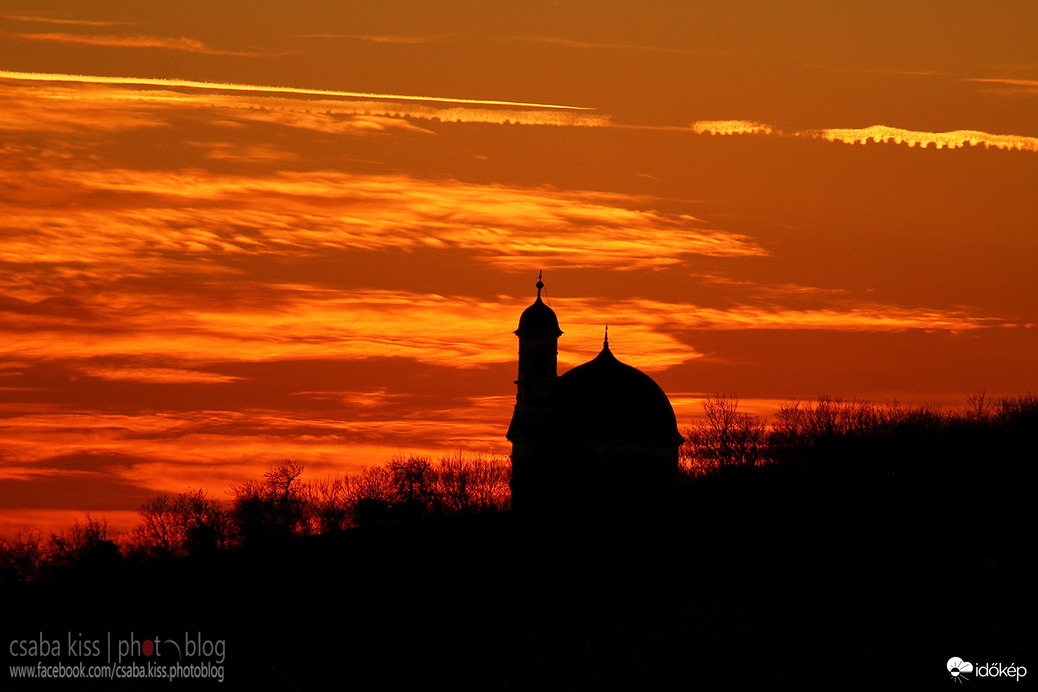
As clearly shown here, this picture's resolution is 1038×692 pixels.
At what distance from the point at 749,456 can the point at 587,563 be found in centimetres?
3132

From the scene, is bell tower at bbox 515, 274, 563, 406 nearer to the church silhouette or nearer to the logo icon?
the church silhouette

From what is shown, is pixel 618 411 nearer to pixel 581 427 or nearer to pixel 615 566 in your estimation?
pixel 581 427

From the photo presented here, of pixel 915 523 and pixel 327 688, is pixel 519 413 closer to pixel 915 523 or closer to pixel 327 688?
pixel 915 523

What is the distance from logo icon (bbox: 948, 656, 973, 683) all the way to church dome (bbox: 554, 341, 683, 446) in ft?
153

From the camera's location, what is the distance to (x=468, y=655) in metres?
81.9

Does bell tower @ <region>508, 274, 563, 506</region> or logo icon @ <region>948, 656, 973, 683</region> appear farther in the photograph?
bell tower @ <region>508, 274, 563, 506</region>

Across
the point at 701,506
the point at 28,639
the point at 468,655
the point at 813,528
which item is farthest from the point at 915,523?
the point at 28,639

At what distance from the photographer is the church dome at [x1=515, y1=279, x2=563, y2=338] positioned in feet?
385

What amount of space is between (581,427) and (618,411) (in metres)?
2.06

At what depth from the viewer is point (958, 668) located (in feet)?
217

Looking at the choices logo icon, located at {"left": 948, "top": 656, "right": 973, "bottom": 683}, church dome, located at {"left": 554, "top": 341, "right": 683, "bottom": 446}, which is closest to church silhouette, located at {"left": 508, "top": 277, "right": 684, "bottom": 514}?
church dome, located at {"left": 554, "top": 341, "right": 683, "bottom": 446}

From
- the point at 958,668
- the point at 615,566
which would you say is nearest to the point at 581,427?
the point at 615,566

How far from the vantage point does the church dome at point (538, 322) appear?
117250mm

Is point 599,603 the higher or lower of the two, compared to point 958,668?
higher
